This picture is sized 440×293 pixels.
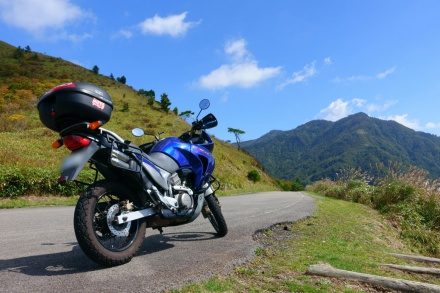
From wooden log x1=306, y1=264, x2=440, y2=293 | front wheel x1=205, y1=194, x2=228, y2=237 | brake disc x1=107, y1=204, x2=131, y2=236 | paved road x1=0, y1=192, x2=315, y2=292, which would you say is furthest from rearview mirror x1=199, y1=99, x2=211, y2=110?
wooden log x1=306, y1=264, x2=440, y2=293

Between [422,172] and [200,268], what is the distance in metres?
11.9

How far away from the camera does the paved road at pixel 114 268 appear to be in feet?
9.70

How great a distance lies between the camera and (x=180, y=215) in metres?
4.20

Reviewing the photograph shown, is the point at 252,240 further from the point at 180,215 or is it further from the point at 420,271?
the point at 420,271

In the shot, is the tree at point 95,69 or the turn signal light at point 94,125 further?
the tree at point 95,69

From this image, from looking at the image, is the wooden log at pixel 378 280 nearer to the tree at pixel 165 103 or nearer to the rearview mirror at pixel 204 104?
the rearview mirror at pixel 204 104

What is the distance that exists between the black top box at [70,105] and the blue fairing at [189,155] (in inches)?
47.0

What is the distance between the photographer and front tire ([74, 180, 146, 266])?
10.2 feet

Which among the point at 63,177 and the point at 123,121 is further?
the point at 123,121

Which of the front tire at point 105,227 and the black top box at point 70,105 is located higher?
the black top box at point 70,105

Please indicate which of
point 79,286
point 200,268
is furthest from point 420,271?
point 79,286

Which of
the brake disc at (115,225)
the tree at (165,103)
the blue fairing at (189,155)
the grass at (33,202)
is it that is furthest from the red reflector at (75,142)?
the tree at (165,103)

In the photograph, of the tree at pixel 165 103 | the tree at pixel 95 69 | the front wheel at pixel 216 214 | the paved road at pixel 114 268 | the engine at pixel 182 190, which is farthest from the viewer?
the tree at pixel 95 69

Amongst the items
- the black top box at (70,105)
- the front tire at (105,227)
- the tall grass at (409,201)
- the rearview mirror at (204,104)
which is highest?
the rearview mirror at (204,104)
